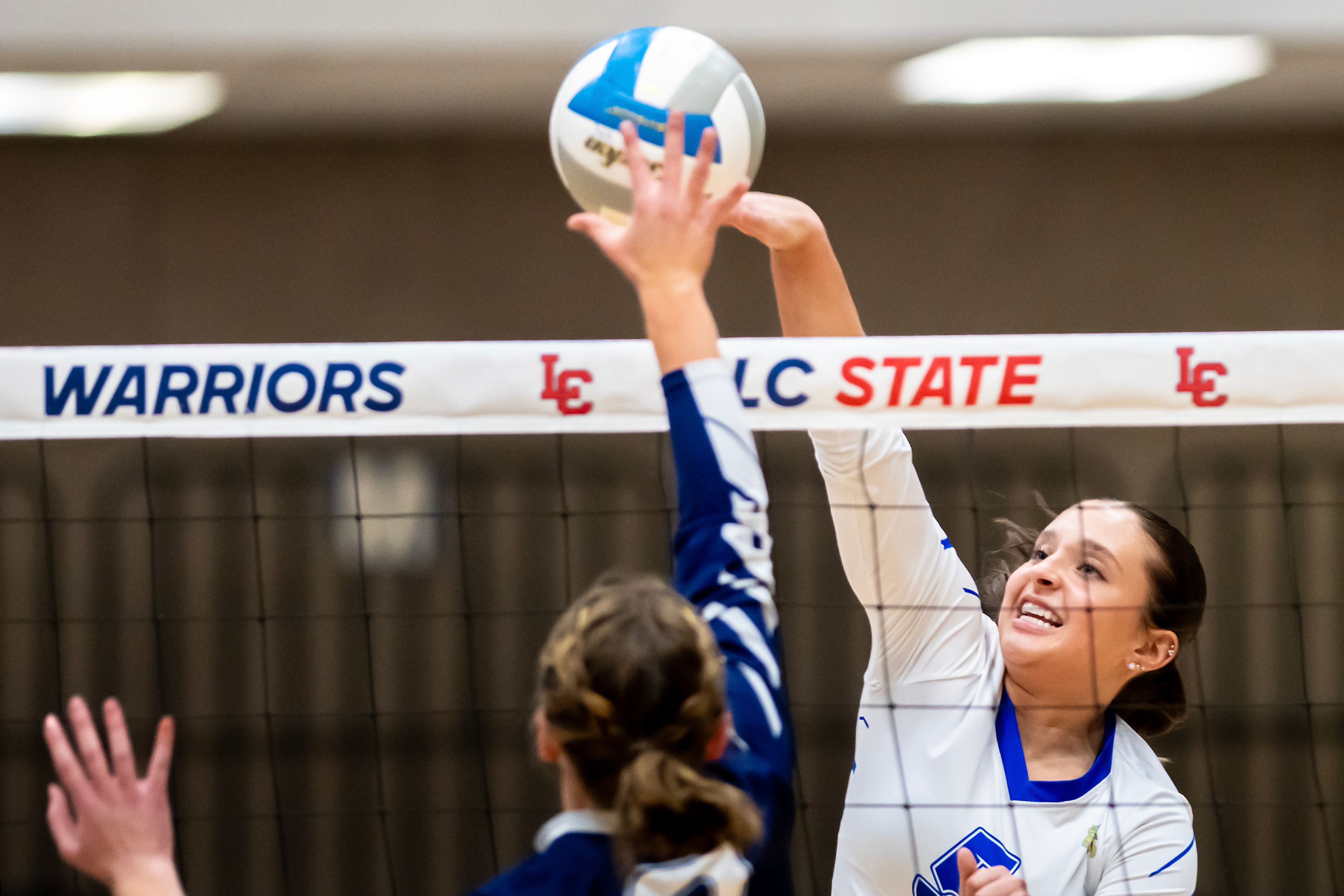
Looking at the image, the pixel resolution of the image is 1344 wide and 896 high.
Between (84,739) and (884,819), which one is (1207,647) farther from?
(84,739)

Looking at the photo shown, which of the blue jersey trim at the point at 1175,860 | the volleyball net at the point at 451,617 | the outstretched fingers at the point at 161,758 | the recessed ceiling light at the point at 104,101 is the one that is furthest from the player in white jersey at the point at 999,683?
the recessed ceiling light at the point at 104,101

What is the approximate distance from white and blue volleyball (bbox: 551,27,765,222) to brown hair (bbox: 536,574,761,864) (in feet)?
2.92

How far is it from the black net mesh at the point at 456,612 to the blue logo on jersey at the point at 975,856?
3.32 meters

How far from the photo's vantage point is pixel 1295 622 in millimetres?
5426

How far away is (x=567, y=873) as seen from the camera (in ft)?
3.97

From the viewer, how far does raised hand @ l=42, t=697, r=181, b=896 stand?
1256 millimetres

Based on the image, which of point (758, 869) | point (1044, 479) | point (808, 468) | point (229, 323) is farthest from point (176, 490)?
point (758, 869)

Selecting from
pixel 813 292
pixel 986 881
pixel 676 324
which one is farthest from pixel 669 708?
pixel 813 292

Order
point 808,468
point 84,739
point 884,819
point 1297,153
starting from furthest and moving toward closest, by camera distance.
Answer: point 1297,153
point 808,468
point 884,819
point 84,739

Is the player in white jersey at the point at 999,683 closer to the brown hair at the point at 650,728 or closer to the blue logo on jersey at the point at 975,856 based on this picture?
the blue logo on jersey at the point at 975,856

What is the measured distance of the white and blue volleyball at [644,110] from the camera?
194cm

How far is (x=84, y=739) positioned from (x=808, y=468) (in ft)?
13.7

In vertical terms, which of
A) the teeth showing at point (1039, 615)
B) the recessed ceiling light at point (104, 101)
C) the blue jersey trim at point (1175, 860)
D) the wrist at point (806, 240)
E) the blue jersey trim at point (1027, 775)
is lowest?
the blue jersey trim at point (1175, 860)

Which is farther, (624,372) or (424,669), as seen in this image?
(424,669)
